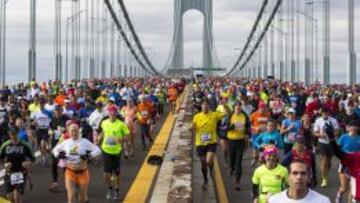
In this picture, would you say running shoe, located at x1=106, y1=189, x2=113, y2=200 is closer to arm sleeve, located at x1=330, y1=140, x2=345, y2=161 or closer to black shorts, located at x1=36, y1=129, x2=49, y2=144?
arm sleeve, located at x1=330, y1=140, x2=345, y2=161

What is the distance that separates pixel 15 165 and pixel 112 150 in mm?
2934

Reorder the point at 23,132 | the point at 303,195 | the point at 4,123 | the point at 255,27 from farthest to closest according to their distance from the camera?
1. the point at 255,27
2. the point at 4,123
3. the point at 23,132
4. the point at 303,195

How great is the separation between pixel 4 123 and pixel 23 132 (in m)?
5.24

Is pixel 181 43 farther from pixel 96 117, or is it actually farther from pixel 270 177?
pixel 270 177

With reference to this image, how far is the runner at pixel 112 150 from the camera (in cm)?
1688

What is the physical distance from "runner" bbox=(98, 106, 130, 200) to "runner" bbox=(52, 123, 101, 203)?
6.47 ft

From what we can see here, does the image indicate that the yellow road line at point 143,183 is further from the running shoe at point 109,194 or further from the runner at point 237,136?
the runner at point 237,136

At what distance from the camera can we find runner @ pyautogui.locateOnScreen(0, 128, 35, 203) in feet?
47.0

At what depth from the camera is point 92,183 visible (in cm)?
1908

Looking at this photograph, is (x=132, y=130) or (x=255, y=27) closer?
(x=132, y=130)

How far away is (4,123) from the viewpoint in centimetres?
2381

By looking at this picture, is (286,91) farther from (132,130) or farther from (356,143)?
(356,143)

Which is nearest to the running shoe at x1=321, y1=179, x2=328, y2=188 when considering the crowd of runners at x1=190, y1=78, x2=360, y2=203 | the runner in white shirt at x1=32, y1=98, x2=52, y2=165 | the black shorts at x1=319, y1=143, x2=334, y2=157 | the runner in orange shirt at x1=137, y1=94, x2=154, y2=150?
the crowd of runners at x1=190, y1=78, x2=360, y2=203

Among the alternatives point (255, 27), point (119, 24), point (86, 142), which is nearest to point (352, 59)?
point (86, 142)
